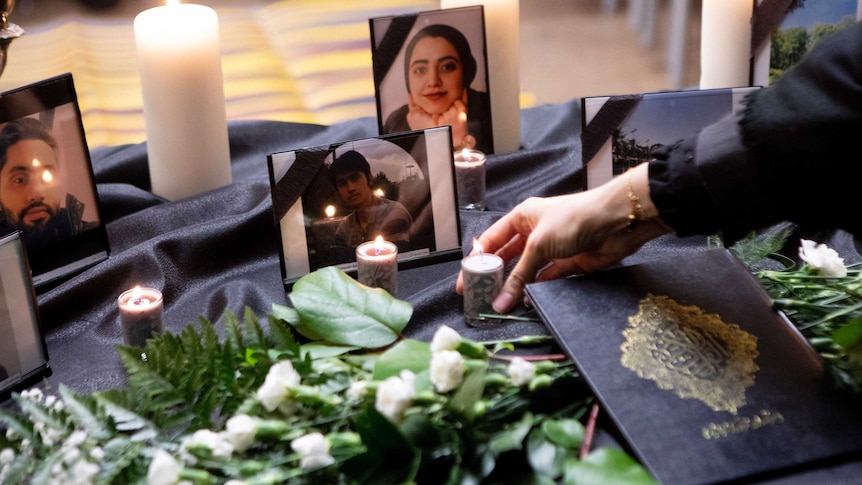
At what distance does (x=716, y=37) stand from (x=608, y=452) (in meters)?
0.88

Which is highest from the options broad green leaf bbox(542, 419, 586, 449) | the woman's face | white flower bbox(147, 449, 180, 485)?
the woman's face

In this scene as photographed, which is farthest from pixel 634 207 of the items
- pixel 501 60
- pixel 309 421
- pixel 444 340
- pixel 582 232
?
pixel 501 60

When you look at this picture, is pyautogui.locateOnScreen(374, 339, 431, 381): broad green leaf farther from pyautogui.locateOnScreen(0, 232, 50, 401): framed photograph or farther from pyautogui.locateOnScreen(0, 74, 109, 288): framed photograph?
pyautogui.locateOnScreen(0, 74, 109, 288): framed photograph

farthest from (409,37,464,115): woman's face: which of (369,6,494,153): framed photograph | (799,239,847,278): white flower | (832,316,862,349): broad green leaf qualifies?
(832,316,862,349): broad green leaf

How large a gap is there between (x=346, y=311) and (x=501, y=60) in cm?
59

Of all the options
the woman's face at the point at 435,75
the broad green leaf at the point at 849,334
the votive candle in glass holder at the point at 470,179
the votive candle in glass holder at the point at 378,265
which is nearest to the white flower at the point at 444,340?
the votive candle in glass holder at the point at 378,265

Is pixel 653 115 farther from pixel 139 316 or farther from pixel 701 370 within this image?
pixel 139 316

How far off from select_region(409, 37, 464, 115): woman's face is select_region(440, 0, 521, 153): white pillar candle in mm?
66

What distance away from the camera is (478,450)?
67 centimetres

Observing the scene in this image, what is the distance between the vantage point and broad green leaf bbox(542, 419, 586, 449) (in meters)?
0.68

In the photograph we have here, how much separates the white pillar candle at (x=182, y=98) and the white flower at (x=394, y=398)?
0.63 metres

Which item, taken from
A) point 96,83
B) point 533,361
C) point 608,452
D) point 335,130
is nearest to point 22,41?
point 96,83

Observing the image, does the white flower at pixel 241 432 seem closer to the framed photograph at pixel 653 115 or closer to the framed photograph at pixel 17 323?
the framed photograph at pixel 17 323

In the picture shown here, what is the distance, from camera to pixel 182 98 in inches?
46.2
